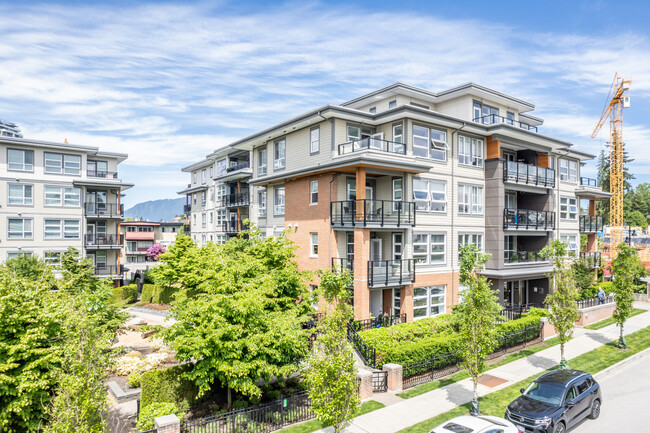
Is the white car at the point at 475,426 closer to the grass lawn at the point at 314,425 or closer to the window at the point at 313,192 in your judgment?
the grass lawn at the point at 314,425

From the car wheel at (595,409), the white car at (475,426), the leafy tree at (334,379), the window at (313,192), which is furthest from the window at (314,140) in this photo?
the car wheel at (595,409)

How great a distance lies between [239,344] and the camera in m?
13.9

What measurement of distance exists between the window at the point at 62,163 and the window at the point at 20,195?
227 centimetres

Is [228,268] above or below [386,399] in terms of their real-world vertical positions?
above

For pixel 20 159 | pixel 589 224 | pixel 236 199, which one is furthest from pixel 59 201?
pixel 589 224

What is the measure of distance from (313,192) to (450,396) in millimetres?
14858

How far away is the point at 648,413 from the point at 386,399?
31.8ft

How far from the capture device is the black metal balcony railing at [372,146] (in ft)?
80.1

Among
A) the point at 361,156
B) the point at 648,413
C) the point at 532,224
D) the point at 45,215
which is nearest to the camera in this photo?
the point at 648,413

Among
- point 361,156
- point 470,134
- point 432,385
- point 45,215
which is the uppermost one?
point 470,134

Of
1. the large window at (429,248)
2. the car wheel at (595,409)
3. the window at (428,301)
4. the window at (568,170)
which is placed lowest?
the car wheel at (595,409)

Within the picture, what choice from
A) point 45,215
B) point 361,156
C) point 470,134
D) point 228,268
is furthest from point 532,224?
point 45,215

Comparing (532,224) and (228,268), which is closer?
(228,268)

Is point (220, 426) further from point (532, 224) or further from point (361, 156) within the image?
point (532, 224)
